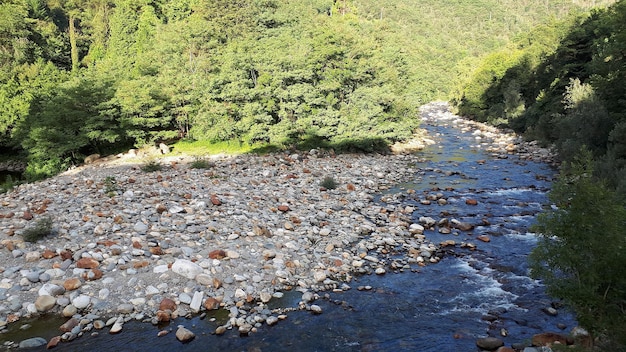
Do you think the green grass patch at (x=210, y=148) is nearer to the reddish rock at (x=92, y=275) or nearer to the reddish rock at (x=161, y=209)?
the reddish rock at (x=161, y=209)

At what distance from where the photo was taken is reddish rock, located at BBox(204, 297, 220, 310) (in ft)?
30.4

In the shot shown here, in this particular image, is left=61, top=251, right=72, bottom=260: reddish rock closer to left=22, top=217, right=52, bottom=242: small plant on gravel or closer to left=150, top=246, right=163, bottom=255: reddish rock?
left=22, top=217, right=52, bottom=242: small plant on gravel

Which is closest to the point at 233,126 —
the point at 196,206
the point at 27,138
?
the point at 196,206

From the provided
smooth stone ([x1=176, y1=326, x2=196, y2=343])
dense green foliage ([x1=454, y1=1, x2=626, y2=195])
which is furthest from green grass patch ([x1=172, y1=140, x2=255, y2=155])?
smooth stone ([x1=176, y1=326, x2=196, y2=343])

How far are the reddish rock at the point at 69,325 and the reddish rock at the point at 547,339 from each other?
375 inches

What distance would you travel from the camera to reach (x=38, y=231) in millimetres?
11234

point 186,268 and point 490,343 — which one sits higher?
point 186,268

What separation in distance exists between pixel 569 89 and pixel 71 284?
3299 cm

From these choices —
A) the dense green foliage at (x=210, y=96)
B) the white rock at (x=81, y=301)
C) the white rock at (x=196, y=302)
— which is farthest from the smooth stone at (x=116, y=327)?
the dense green foliage at (x=210, y=96)

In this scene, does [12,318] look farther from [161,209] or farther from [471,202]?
[471,202]

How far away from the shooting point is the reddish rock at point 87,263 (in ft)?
33.2

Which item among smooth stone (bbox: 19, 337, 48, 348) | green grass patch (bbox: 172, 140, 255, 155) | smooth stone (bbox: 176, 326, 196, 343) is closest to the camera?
smooth stone (bbox: 19, 337, 48, 348)

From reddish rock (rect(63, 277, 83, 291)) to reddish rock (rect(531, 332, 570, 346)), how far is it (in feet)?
33.5

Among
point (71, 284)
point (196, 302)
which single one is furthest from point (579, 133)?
point (71, 284)
